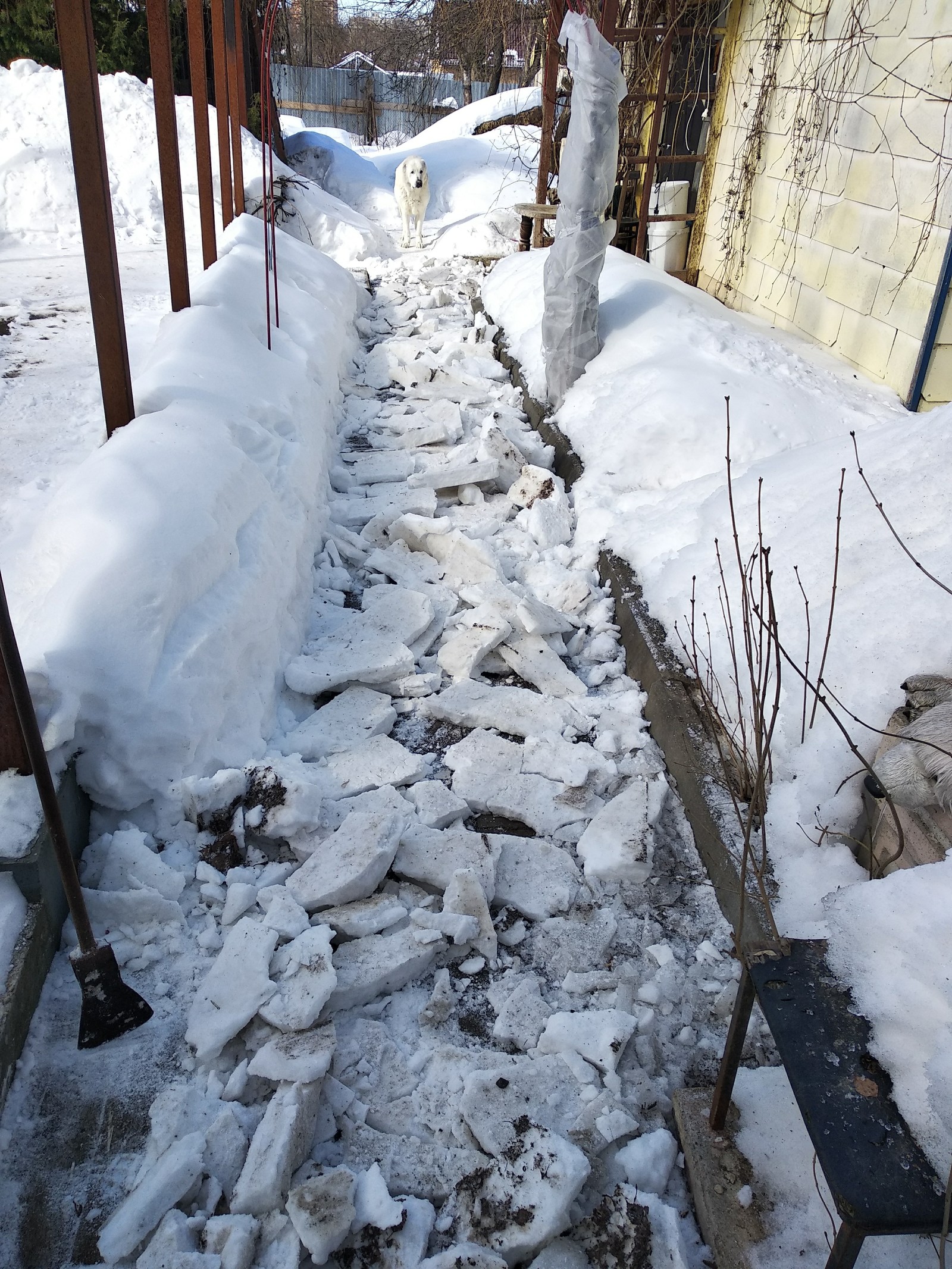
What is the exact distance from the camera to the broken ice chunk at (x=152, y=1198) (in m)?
1.67

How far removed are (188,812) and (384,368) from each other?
5754mm

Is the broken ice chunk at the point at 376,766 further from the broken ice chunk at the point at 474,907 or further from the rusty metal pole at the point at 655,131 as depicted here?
the rusty metal pole at the point at 655,131

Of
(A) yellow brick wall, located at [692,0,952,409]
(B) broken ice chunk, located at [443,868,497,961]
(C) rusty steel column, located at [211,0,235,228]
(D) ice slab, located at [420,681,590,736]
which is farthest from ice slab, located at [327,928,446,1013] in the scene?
(C) rusty steel column, located at [211,0,235,228]

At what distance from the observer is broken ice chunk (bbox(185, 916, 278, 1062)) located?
6.75 feet

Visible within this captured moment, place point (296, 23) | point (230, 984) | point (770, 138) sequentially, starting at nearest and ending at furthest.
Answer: point (230, 984), point (770, 138), point (296, 23)

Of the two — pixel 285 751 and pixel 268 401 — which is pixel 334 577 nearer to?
pixel 268 401

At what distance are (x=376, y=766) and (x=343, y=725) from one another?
28 cm

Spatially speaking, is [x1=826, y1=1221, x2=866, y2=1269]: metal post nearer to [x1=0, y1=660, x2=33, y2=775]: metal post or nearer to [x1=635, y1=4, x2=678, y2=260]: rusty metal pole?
[x1=0, y1=660, x2=33, y2=775]: metal post

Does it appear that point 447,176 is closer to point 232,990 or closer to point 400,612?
point 400,612

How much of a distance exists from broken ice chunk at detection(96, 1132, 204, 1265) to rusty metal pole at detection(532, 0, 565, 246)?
8919mm

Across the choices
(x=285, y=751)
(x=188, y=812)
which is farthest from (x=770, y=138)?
(x=188, y=812)

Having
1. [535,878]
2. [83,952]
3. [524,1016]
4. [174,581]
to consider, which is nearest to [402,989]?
[524,1016]

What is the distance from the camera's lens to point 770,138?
23.1ft

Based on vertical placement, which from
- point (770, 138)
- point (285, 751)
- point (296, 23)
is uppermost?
point (296, 23)
